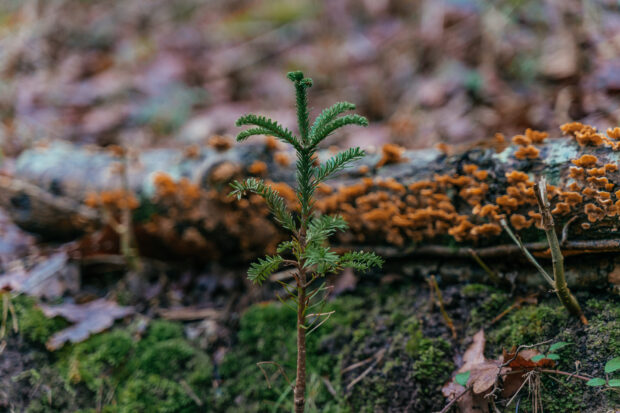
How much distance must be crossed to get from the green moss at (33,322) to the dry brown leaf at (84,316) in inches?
1.3

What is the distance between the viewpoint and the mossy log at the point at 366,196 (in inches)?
81.8

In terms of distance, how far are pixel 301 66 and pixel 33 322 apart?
17.1 feet

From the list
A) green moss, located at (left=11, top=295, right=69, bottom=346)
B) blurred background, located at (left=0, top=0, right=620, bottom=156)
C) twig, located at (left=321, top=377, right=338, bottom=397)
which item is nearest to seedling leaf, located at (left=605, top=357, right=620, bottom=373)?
twig, located at (left=321, top=377, right=338, bottom=397)

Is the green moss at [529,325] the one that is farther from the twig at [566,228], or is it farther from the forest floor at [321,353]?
the twig at [566,228]

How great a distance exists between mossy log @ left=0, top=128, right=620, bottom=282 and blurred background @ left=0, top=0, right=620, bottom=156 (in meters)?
1.30

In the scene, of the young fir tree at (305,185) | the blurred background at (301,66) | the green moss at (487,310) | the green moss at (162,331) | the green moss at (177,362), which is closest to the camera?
the young fir tree at (305,185)

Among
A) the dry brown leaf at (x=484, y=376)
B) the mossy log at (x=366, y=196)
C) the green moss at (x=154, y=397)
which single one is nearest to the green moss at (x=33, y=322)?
the green moss at (x=154, y=397)

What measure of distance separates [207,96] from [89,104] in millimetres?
1707

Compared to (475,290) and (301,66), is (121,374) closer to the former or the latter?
(475,290)

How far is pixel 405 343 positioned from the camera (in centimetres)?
222

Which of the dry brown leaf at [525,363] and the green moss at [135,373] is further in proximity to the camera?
the green moss at [135,373]

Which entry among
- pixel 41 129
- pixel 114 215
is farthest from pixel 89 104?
pixel 114 215

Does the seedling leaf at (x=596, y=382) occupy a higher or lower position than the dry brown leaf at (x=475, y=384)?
higher

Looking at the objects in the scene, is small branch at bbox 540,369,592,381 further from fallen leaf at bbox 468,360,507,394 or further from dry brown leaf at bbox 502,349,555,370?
fallen leaf at bbox 468,360,507,394
